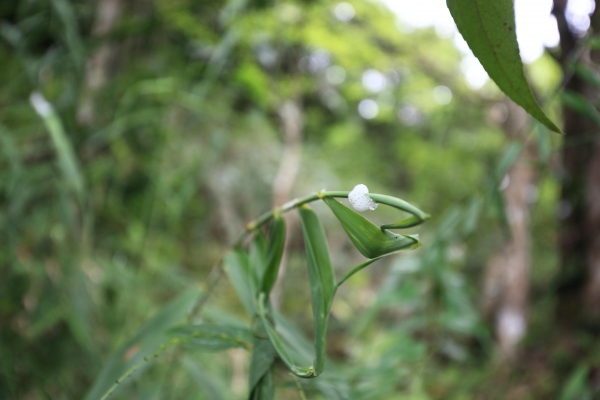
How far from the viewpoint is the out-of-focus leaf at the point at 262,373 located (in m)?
0.20

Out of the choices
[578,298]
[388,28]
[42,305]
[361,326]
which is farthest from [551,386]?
[388,28]

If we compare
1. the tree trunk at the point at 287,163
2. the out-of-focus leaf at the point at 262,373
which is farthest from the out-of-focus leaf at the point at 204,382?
the tree trunk at the point at 287,163

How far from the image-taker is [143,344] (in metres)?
0.32

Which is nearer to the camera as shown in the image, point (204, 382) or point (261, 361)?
point (261, 361)

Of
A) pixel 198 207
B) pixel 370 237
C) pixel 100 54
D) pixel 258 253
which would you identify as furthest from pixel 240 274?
pixel 198 207

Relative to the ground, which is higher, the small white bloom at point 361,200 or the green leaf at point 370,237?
the small white bloom at point 361,200

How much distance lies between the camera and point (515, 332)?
1077 mm

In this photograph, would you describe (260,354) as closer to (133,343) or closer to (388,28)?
(133,343)

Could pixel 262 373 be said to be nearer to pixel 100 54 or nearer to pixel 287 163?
pixel 100 54

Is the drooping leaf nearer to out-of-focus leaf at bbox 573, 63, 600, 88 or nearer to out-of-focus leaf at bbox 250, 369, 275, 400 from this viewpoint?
out-of-focus leaf at bbox 250, 369, 275, 400

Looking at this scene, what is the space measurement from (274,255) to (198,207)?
1.09m

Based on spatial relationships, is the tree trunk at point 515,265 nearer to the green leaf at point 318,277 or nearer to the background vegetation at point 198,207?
the background vegetation at point 198,207

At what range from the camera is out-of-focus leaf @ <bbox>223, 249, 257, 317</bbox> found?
0.26 meters

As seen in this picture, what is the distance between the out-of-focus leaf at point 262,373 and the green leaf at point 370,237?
0.07 metres
